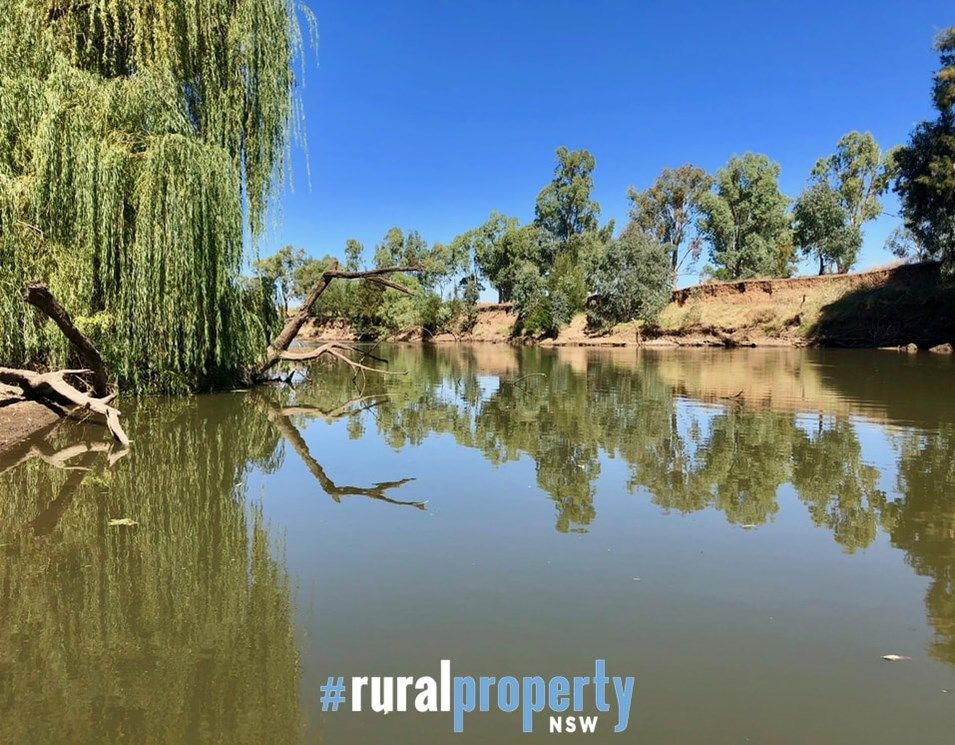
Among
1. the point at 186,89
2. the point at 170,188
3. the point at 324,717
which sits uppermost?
the point at 186,89

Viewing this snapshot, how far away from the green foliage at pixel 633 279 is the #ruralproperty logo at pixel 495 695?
162ft

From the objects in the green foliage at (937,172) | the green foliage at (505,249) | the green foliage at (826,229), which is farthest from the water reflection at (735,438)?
the green foliage at (505,249)

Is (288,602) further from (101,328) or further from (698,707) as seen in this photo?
(101,328)

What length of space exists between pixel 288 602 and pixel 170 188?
1037 centimetres

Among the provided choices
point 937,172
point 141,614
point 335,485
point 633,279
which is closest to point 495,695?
point 141,614

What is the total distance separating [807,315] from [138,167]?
137 feet

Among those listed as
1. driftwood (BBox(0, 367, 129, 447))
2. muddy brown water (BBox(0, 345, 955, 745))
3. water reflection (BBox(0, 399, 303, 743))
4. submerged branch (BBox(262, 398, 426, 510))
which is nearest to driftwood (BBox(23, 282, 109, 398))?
driftwood (BBox(0, 367, 129, 447))

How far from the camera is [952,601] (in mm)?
4367

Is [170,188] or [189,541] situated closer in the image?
[189,541]

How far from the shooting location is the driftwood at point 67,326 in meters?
9.05

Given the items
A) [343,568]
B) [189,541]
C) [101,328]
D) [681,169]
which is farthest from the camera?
[681,169]

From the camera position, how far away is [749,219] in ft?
192

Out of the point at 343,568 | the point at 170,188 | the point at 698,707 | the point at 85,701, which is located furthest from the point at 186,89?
the point at 698,707

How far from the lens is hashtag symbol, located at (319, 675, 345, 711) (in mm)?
3291
